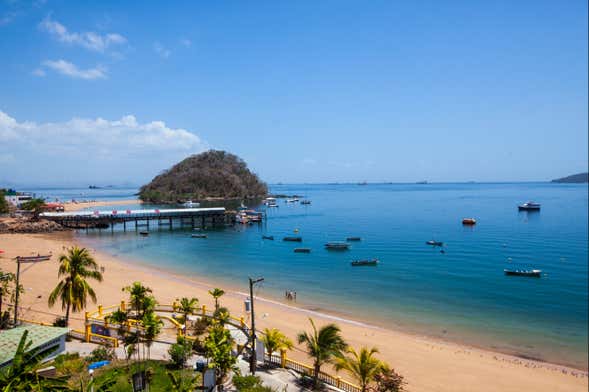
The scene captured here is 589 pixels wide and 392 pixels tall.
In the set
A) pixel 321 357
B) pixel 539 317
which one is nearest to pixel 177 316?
pixel 321 357

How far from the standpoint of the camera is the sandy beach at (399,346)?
22.5 m

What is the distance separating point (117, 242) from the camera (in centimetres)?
7788

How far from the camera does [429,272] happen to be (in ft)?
167

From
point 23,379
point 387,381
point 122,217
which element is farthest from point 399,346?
point 122,217

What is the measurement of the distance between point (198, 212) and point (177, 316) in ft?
257

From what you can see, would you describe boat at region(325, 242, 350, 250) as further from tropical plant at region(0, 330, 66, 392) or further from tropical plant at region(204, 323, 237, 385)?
tropical plant at region(0, 330, 66, 392)

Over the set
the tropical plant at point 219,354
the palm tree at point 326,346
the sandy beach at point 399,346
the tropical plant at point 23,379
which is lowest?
the sandy beach at point 399,346

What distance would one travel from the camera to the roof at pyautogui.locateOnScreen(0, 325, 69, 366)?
16078mm

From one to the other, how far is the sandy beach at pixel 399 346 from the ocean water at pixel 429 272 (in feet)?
7.98

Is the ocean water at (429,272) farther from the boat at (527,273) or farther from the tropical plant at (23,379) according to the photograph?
the tropical plant at (23,379)

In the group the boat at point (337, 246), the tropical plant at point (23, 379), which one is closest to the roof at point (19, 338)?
the tropical plant at point (23, 379)

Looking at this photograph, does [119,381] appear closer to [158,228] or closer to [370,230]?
[370,230]

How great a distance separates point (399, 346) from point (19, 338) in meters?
23.2

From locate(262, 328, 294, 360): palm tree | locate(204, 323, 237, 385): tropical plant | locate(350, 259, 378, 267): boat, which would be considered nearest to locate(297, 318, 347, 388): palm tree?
locate(262, 328, 294, 360): palm tree
